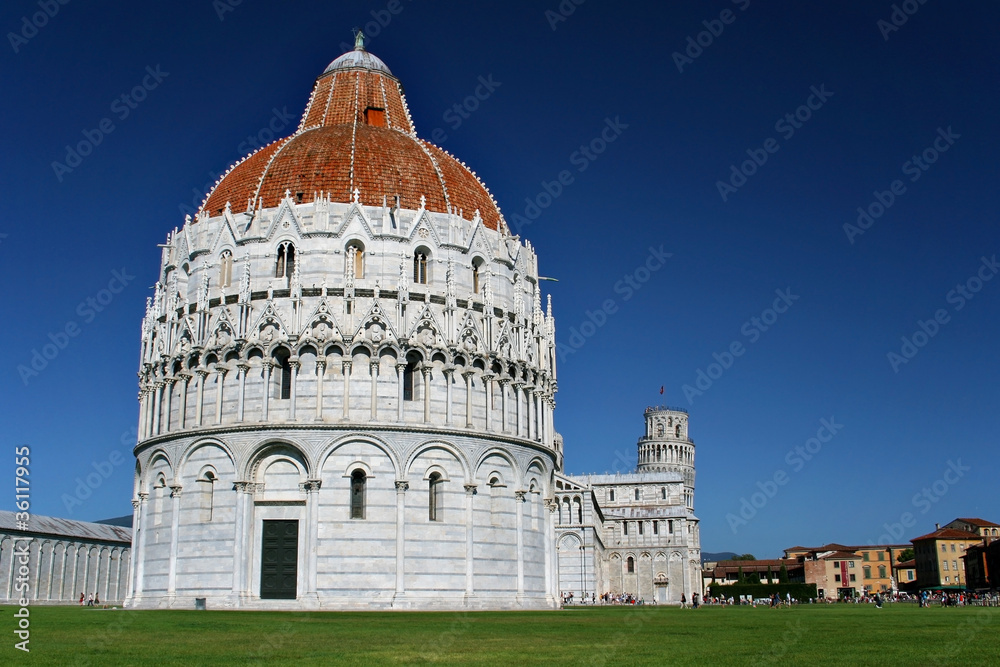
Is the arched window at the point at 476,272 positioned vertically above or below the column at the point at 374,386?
above

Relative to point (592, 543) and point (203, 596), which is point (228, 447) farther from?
point (592, 543)

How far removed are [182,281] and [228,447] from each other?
31.9ft

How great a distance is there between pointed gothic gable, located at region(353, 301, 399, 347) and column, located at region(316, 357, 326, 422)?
1.86m

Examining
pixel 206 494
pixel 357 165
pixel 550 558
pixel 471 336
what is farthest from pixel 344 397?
pixel 550 558

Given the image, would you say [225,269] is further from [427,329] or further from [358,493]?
[358,493]

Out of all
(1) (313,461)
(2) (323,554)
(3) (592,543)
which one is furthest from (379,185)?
(3) (592,543)

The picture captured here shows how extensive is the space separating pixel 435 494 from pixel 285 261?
482 inches

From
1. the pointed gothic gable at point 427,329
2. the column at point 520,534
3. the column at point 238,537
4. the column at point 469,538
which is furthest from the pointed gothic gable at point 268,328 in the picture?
the column at point 520,534

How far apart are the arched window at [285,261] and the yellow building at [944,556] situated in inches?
4081

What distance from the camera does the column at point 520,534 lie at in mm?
44531

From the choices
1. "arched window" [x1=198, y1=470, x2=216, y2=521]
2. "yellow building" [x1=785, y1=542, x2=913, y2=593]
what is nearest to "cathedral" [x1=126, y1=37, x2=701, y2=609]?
"arched window" [x1=198, y1=470, x2=216, y2=521]

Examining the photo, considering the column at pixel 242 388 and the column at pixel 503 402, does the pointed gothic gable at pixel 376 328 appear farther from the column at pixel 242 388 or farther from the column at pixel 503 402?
the column at pixel 503 402

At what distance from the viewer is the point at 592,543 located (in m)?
95.2

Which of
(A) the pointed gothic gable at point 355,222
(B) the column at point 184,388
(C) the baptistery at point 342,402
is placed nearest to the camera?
(C) the baptistery at point 342,402
